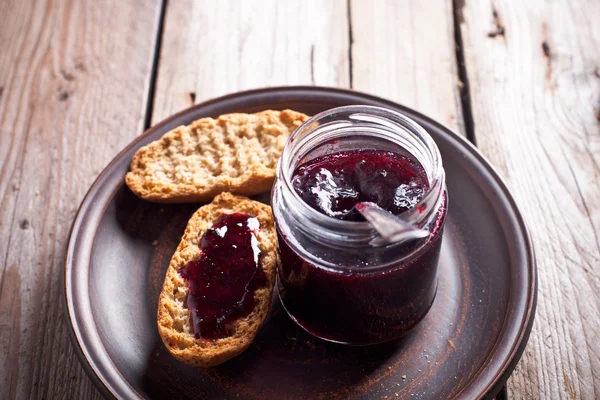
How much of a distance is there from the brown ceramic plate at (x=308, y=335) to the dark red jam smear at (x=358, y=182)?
1.25ft

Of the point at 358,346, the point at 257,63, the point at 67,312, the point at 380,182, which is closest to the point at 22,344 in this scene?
the point at 67,312

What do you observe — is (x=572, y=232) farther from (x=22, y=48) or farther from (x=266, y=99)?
(x=22, y=48)

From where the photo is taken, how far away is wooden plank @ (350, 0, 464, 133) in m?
2.63

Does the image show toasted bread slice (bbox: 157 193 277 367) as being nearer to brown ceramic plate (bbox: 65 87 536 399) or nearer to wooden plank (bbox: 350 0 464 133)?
brown ceramic plate (bbox: 65 87 536 399)

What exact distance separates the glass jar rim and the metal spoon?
19 millimetres

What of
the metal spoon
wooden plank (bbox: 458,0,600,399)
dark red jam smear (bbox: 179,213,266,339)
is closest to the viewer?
the metal spoon

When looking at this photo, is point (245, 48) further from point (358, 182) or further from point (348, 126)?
point (358, 182)

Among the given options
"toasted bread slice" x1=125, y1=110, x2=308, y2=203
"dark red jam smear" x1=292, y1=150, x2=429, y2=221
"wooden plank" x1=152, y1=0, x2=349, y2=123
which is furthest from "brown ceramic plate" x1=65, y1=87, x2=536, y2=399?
"wooden plank" x1=152, y1=0, x2=349, y2=123

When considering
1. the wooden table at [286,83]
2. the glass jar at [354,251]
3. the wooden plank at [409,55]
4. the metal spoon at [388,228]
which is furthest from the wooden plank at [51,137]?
the metal spoon at [388,228]

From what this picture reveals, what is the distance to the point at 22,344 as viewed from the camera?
2.06 metres

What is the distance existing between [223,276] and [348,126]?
0.54 m

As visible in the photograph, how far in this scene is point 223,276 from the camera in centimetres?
184

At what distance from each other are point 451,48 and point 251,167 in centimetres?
117

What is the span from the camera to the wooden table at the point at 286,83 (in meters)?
2.11
